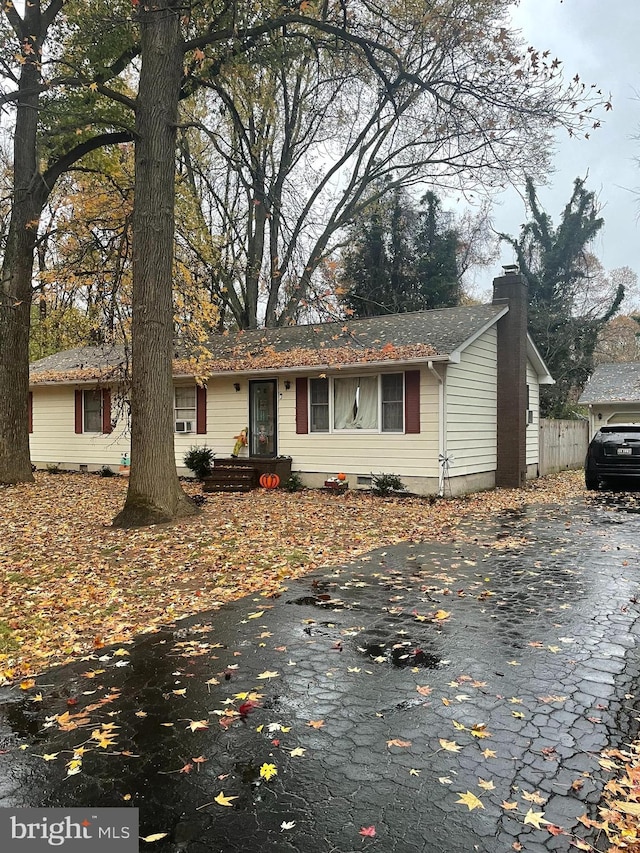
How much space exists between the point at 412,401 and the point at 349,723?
10.3 metres

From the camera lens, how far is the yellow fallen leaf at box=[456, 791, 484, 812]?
102 inches

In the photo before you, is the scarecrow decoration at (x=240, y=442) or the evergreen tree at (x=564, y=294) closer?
the scarecrow decoration at (x=240, y=442)

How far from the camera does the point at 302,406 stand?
14.9m

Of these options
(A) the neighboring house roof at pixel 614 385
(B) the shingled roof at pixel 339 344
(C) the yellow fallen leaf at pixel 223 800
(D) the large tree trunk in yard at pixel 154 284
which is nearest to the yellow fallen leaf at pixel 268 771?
(C) the yellow fallen leaf at pixel 223 800

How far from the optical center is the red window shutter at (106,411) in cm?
1841

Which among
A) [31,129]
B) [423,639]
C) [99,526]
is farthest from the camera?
[31,129]

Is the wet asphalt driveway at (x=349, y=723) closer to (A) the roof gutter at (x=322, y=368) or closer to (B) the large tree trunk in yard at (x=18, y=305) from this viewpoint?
(A) the roof gutter at (x=322, y=368)

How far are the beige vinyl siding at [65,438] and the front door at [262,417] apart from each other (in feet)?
15.6

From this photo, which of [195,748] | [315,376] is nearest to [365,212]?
[315,376]

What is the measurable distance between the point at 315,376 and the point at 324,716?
1151cm

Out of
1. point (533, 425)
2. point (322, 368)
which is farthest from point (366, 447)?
point (533, 425)

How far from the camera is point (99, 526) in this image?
960 centimetres

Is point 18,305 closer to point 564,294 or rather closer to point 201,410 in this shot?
point 201,410

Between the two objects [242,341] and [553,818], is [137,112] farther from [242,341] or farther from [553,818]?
[553,818]
